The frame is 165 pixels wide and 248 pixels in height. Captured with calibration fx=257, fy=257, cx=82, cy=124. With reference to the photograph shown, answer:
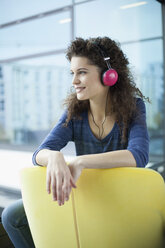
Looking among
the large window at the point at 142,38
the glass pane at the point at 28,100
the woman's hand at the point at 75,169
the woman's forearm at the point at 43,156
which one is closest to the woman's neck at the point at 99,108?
the woman's forearm at the point at 43,156

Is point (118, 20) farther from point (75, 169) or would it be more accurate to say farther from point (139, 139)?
A: point (75, 169)

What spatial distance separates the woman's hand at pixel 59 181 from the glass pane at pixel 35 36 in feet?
14.3

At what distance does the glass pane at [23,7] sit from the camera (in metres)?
4.21

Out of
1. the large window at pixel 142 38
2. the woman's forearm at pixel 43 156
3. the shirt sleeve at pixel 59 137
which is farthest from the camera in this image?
the large window at pixel 142 38

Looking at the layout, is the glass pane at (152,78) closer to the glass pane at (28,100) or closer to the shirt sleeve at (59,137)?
the shirt sleeve at (59,137)

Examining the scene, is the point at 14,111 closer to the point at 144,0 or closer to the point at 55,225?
the point at 144,0

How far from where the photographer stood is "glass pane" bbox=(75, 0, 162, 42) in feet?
10.8

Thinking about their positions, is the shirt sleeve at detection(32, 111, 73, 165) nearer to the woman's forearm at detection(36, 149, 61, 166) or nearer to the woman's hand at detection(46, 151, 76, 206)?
the woman's forearm at detection(36, 149, 61, 166)

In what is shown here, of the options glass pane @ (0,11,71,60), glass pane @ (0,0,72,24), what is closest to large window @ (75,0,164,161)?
glass pane @ (0,0,72,24)

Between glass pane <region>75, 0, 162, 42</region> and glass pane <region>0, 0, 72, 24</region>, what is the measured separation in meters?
0.46

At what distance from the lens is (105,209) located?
777mm

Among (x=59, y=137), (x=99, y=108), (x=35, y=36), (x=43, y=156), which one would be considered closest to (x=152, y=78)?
(x=99, y=108)

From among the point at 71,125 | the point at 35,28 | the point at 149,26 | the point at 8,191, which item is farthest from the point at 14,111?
the point at 71,125

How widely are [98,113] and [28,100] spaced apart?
215 inches
